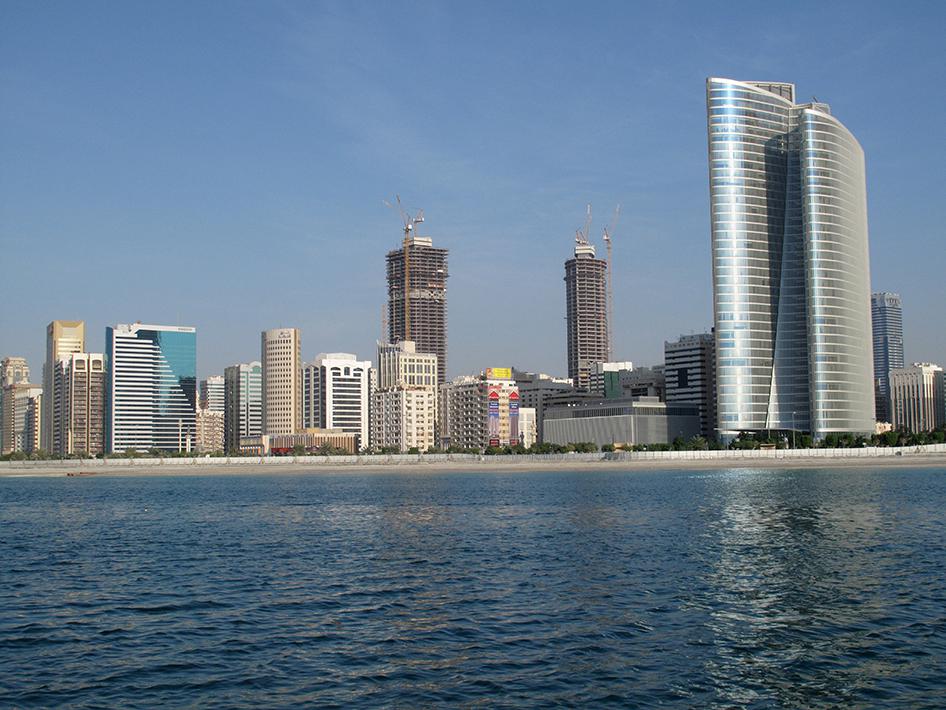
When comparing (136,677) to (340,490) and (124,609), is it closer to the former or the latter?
(124,609)

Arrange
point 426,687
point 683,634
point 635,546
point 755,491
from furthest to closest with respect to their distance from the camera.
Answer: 1. point 755,491
2. point 635,546
3. point 683,634
4. point 426,687

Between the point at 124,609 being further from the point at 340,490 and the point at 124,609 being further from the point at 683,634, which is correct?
the point at 340,490

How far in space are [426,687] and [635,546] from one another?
36282mm

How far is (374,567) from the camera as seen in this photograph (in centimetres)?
5812

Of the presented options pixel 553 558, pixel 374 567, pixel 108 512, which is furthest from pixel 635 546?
pixel 108 512

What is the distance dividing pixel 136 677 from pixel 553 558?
31.0 meters

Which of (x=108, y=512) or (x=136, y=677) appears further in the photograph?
(x=108, y=512)

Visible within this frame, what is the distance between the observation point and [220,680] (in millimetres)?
32719

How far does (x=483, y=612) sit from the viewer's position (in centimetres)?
4316

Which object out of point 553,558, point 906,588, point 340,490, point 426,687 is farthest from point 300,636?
point 340,490

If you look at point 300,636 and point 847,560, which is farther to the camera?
point 847,560

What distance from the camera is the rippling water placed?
1243 inches

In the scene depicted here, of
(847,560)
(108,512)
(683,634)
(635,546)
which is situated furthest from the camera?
(108,512)

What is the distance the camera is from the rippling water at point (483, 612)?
31578 millimetres
